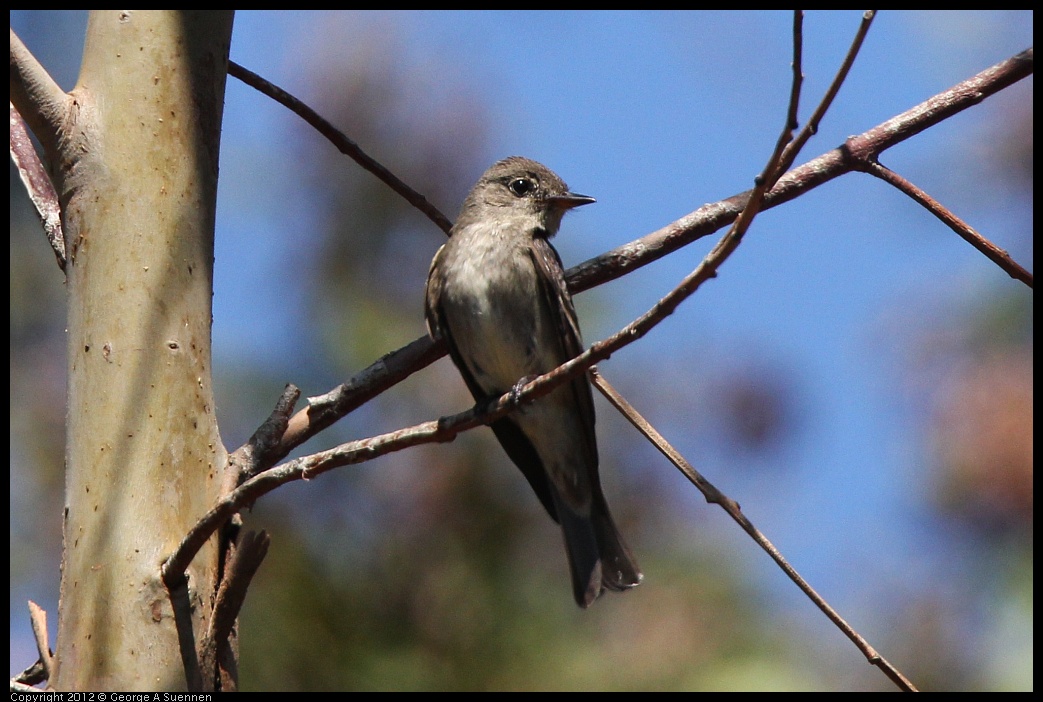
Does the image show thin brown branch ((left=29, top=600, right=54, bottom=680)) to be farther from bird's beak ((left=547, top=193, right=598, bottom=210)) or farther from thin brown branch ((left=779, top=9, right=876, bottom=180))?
bird's beak ((left=547, top=193, right=598, bottom=210))

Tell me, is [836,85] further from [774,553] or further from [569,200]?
[569,200]

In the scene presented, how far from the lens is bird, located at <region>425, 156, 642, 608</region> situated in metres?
3.76

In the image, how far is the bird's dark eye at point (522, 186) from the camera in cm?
459

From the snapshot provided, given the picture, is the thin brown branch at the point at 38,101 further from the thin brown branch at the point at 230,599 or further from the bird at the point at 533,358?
the bird at the point at 533,358

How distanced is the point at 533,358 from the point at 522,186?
1044 millimetres

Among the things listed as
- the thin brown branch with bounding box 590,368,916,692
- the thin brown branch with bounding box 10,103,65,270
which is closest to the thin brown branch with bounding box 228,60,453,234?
the thin brown branch with bounding box 10,103,65,270

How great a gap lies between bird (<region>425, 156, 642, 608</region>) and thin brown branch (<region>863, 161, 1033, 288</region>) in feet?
4.14

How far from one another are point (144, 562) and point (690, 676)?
2205mm

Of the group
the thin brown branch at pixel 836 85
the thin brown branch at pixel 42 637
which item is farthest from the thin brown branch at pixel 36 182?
the thin brown branch at pixel 836 85

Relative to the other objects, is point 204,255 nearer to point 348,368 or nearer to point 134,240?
point 134,240

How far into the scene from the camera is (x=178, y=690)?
2.21 meters

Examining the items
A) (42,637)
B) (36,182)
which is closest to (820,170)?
(36,182)

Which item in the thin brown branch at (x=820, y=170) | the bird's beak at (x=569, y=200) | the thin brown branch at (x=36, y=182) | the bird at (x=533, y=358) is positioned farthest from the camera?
the bird's beak at (x=569, y=200)

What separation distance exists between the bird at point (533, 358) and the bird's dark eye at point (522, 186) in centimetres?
52
